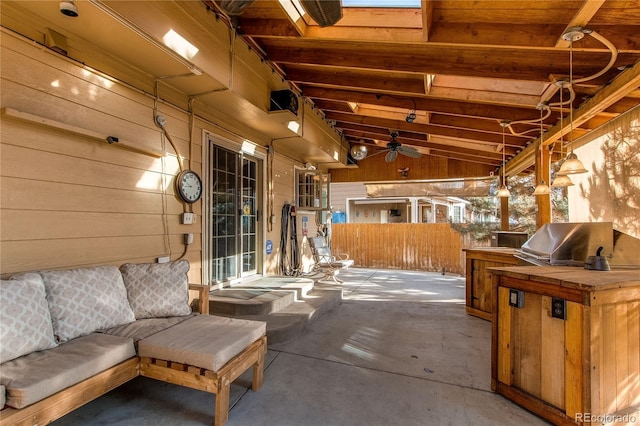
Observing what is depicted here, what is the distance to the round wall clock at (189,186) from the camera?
319cm

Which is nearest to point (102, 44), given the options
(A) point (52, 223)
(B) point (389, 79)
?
(A) point (52, 223)

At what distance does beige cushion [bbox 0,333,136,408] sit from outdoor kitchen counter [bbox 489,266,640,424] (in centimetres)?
274

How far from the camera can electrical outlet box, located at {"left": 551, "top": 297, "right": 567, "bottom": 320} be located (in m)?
1.95

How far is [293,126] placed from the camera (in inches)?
174

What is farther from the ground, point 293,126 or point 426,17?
point 426,17

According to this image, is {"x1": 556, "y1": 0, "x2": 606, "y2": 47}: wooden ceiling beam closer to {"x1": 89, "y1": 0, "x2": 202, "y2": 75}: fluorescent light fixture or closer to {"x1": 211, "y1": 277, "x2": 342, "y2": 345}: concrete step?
{"x1": 89, "y1": 0, "x2": 202, "y2": 75}: fluorescent light fixture

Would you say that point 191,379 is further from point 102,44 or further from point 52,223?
point 102,44

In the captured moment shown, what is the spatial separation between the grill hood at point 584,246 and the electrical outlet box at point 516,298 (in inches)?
29.2

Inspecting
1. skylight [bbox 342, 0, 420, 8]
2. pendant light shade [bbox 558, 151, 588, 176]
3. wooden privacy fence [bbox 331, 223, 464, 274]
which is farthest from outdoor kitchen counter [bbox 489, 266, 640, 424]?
wooden privacy fence [bbox 331, 223, 464, 274]

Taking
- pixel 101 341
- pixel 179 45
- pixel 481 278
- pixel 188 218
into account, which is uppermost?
pixel 179 45

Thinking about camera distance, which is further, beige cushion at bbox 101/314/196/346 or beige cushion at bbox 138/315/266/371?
beige cushion at bbox 101/314/196/346

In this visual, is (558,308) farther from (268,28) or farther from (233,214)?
(233,214)

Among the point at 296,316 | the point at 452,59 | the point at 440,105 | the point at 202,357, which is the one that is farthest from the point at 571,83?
the point at 202,357
